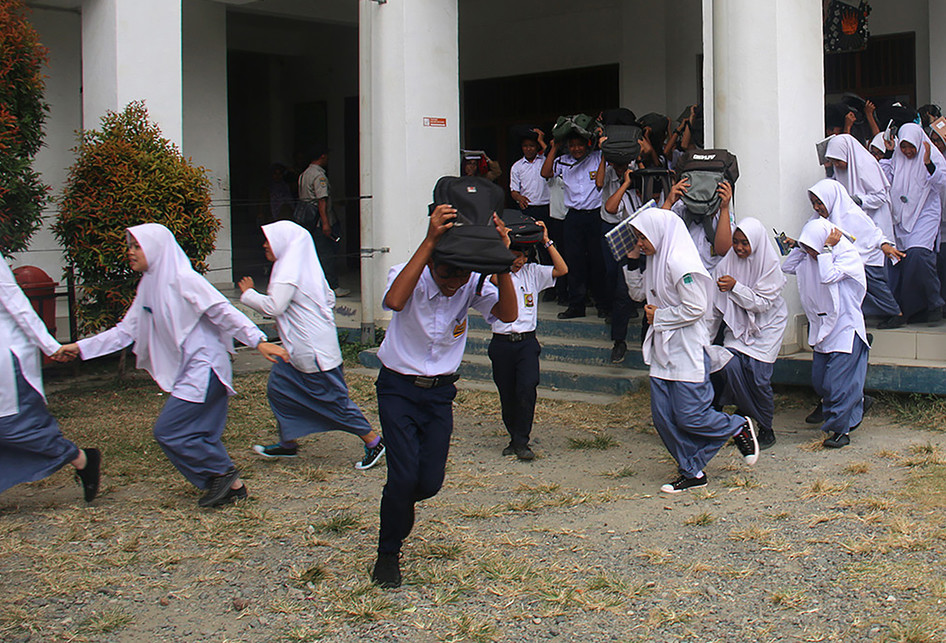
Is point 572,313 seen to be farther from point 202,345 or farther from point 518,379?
point 202,345

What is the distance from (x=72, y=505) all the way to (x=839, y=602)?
4.23 m

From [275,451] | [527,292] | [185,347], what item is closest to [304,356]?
[275,451]

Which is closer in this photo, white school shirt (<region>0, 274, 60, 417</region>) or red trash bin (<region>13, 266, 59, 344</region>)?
white school shirt (<region>0, 274, 60, 417</region>)

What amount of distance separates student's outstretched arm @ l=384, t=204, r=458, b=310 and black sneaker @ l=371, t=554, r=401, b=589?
3.67ft

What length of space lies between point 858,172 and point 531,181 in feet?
11.1

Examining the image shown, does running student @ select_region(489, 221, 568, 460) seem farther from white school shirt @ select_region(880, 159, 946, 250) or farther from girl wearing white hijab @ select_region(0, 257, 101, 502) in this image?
white school shirt @ select_region(880, 159, 946, 250)

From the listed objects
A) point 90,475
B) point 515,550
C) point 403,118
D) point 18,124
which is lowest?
point 515,550

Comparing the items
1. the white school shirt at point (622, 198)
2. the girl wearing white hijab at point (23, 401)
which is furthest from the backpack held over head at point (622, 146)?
the girl wearing white hijab at point (23, 401)

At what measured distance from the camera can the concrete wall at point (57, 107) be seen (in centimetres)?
1124

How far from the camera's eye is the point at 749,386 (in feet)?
22.0

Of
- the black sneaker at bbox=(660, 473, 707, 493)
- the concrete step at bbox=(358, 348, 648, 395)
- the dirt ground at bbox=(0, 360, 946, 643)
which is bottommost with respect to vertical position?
the dirt ground at bbox=(0, 360, 946, 643)

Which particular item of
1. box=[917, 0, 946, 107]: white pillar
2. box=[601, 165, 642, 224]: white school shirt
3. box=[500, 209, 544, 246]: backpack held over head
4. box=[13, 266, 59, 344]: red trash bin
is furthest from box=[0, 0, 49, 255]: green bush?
box=[917, 0, 946, 107]: white pillar

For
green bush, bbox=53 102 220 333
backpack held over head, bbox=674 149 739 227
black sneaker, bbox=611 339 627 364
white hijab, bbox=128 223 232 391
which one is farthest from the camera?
green bush, bbox=53 102 220 333

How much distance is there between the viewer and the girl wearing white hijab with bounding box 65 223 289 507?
5520 mm
